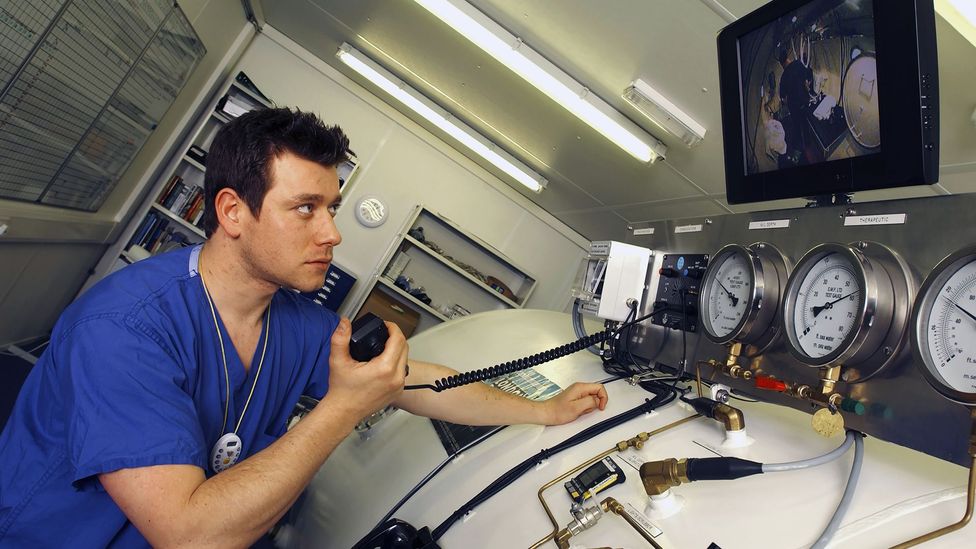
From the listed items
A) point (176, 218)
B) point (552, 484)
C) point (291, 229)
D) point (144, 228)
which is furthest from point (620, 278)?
point (144, 228)

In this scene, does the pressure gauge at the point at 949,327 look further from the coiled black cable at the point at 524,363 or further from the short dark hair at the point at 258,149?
the short dark hair at the point at 258,149

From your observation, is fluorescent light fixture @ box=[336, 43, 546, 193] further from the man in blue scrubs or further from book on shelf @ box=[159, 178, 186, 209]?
the man in blue scrubs

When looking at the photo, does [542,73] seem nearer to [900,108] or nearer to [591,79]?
[591,79]

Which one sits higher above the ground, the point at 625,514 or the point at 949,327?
the point at 949,327

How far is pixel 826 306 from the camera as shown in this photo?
1.02 meters

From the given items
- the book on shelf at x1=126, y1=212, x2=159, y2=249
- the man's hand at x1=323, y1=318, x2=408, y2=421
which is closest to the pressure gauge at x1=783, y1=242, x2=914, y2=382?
the man's hand at x1=323, y1=318, x2=408, y2=421

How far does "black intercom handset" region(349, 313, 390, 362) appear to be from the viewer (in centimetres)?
110

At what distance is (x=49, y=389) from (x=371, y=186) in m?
3.45

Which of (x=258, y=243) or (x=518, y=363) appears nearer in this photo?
(x=258, y=243)

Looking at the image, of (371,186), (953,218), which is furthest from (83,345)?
(371,186)

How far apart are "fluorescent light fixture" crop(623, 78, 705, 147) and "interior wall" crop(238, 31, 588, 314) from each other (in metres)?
2.55

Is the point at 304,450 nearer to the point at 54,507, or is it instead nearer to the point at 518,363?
the point at 54,507

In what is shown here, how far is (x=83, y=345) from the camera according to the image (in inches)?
38.1

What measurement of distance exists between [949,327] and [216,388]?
4.38ft
